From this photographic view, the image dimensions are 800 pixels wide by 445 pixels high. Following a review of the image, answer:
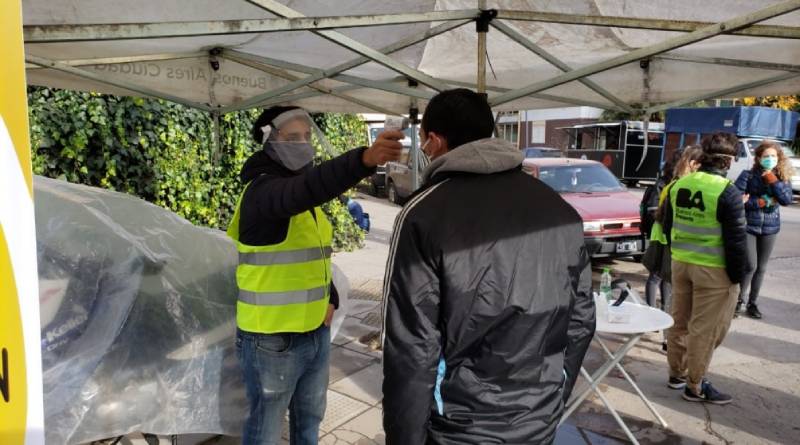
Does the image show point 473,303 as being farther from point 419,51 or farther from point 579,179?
point 579,179

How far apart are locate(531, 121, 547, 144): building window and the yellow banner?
3514 centimetres

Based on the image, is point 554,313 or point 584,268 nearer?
point 554,313

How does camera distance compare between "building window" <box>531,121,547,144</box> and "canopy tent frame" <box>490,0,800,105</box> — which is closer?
"canopy tent frame" <box>490,0,800,105</box>

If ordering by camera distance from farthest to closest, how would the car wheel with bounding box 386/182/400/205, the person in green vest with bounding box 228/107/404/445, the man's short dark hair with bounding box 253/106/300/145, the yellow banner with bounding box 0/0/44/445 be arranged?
1. the car wheel with bounding box 386/182/400/205
2. the man's short dark hair with bounding box 253/106/300/145
3. the person in green vest with bounding box 228/107/404/445
4. the yellow banner with bounding box 0/0/44/445

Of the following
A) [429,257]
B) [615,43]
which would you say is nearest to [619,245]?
[615,43]

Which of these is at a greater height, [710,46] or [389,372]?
[710,46]

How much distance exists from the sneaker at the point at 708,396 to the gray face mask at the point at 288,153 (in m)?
3.46

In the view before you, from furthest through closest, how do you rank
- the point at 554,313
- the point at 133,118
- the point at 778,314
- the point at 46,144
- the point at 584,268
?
the point at 778,314 < the point at 133,118 < the point at 46,144 < the point at 584,268 < the point at 554,313

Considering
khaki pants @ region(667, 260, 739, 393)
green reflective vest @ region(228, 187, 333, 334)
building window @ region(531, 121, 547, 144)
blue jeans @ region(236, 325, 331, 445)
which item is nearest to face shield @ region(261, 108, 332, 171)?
green reflective vest @ region(228, 187, 333, 334)

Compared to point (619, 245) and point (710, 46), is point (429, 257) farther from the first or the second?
point (619, 245)

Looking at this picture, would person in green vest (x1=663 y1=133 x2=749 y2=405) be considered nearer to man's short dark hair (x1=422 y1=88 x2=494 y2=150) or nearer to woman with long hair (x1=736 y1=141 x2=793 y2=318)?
woman with long hair (x1=736 y1=141 x2=793 y2=318)

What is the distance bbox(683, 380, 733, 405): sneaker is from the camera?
4016 mm

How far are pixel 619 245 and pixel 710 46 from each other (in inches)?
195

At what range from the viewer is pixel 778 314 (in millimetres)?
6168
